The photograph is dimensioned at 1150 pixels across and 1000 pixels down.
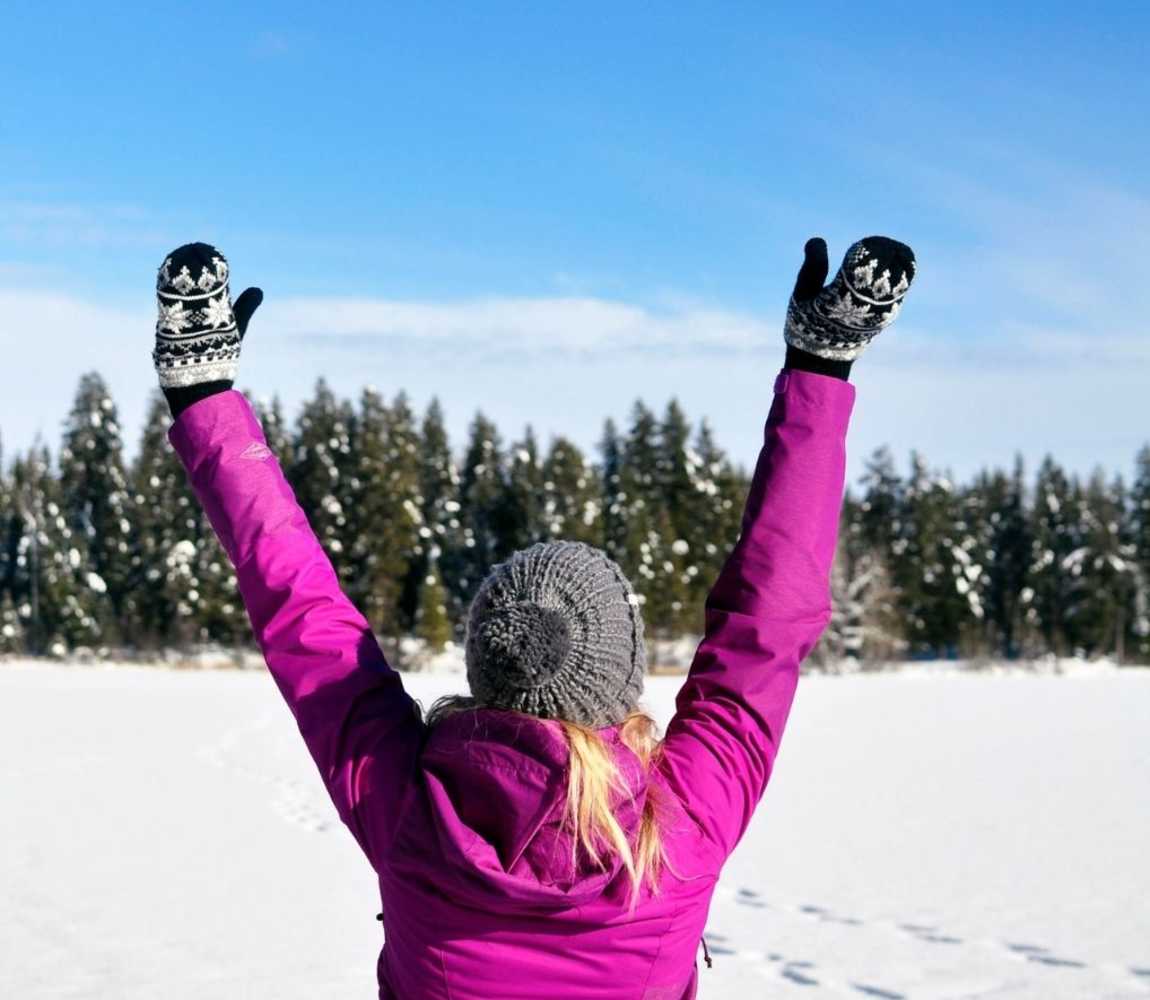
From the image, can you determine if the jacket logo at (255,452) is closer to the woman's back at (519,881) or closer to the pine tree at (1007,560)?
the woman's back at (519,881)

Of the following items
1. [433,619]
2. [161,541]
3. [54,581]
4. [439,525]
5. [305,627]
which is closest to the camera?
[305,627]

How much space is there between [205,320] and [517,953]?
1.05 m

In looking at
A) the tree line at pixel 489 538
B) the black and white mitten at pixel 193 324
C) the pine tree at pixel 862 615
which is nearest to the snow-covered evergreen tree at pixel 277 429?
the tree line at pixel 489 538

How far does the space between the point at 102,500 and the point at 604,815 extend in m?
53.1

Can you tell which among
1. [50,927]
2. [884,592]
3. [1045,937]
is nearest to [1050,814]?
[1045,937]

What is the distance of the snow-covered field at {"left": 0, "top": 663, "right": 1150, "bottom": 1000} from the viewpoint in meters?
6.21

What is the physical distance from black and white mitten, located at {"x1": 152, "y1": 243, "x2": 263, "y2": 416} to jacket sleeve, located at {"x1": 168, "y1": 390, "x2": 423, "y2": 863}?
0.13ft

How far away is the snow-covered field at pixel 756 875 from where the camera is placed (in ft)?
20.4

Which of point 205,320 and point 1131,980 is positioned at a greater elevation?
point 205,320

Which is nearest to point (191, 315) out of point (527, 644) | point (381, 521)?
point (527, 644)

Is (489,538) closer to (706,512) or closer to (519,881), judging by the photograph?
(706,512)

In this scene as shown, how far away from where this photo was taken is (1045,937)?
7047 mm

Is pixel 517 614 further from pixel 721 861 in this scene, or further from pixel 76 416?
pixel 76 416

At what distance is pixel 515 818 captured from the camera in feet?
5.61
